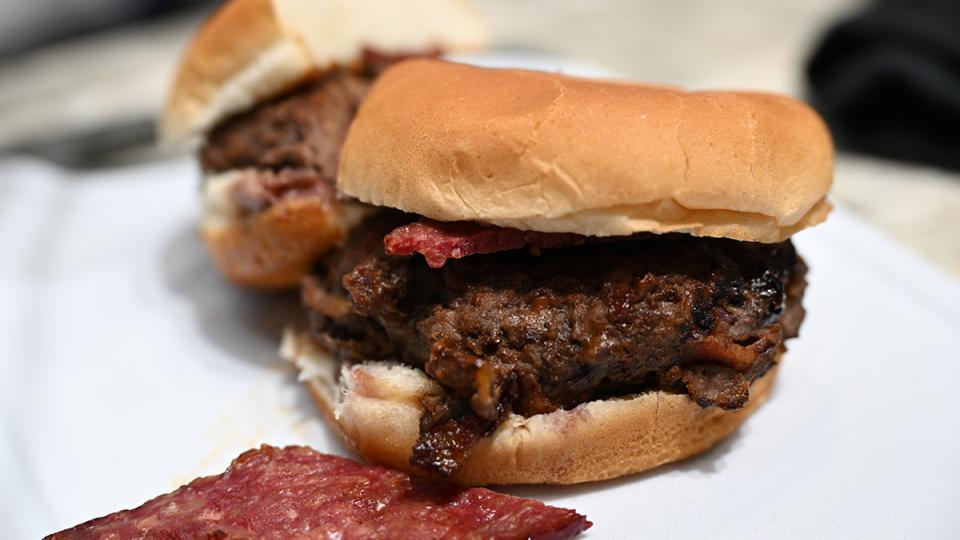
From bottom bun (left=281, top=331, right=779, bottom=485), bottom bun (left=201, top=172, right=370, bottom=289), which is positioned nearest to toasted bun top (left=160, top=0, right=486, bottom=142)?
bottom bun (left=201, top=172, right=370, bottom=289)

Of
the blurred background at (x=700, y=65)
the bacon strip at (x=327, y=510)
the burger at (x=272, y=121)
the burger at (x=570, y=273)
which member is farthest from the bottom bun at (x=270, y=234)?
the blurred background at (x=700, y=65)

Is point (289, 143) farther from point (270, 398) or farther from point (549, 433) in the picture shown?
point (549, 433)

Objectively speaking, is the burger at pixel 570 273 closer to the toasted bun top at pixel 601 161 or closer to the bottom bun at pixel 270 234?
the toasted bun top at pixel 601 161

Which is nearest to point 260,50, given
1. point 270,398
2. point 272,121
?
point 272,121

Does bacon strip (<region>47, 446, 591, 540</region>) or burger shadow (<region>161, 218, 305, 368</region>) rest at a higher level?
burger shadow (<region>161, 218, 305, 368</region>)

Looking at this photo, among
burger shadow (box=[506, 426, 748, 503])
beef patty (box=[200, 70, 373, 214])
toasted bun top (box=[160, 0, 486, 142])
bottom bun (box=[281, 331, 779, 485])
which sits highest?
toasted bun top (box=[160, 0, 486, 142])

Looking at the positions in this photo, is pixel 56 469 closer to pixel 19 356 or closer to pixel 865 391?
pixel 19 356

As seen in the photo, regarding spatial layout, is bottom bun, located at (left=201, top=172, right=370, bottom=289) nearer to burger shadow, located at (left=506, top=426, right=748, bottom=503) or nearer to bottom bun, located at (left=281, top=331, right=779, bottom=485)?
bottom bun, located at (left=281, top=331, right=779, bottom=485)
